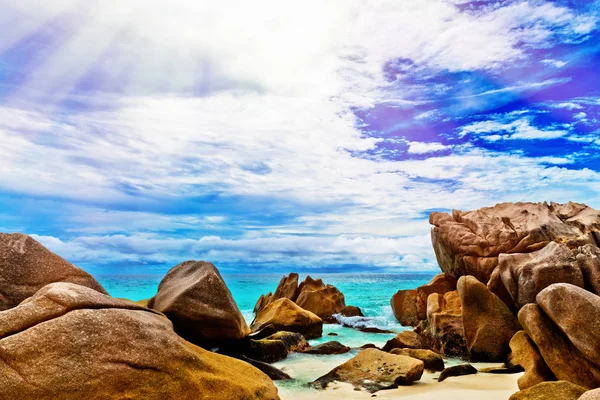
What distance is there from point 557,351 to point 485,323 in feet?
18.7

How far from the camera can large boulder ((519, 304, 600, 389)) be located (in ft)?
30.8

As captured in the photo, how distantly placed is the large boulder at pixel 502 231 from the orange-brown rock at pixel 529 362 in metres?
8.89

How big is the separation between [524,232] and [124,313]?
18.8 m

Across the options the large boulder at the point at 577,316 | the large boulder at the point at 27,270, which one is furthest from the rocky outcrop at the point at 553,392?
the large boulder at the point at 27,270

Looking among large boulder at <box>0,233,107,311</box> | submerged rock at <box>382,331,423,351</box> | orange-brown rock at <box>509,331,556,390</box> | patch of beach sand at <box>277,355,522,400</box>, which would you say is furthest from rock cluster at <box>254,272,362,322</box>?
large boulder at <box>0,233,107,311</box>

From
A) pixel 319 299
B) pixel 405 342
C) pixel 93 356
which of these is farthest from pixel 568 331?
pixel 319 299

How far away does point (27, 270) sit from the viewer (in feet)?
31.1

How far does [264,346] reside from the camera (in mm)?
15789

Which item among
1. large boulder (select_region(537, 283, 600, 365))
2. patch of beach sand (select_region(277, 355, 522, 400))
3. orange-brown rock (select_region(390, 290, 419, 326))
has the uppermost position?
large boulder (select_region(537, 283, 600, 365))

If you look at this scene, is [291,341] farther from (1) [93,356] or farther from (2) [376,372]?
(1) [93,356]

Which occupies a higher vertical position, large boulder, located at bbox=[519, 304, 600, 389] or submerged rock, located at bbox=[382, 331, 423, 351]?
large boulder, located at bbox=[519, 304, 600, 389]

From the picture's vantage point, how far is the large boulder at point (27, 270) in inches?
360

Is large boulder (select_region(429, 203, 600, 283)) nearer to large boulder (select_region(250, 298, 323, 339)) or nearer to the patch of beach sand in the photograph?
large boulder (select_region(250, 298, 323, 339))

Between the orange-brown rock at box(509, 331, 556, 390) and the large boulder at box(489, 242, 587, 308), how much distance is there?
4082 mm
